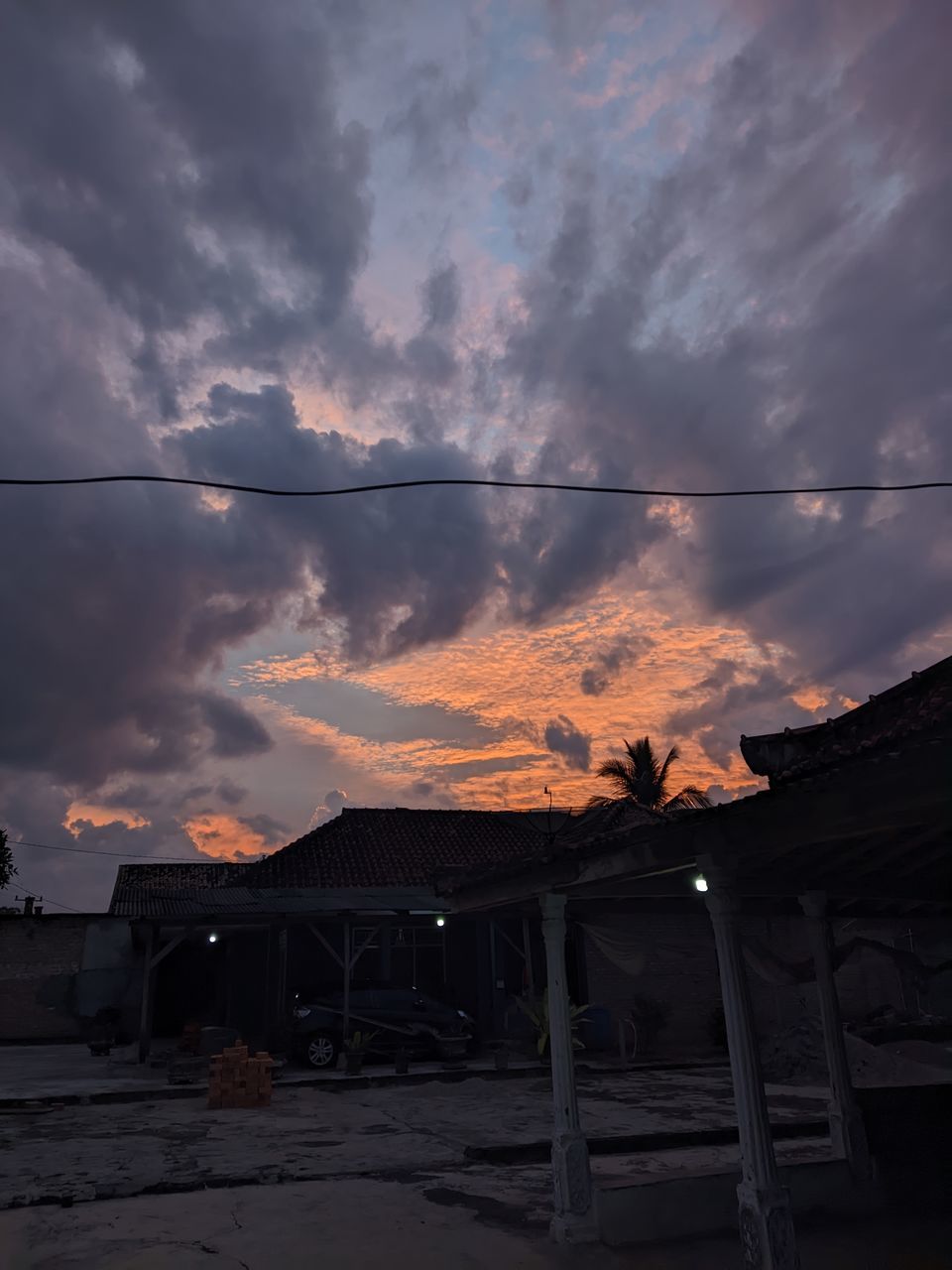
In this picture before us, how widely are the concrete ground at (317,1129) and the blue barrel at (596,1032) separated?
3760 mm

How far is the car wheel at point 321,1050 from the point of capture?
17.8 m

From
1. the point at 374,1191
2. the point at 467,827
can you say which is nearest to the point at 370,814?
the point at 467,827

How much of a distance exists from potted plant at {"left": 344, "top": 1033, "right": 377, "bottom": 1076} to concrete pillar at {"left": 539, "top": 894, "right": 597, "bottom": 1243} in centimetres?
1034

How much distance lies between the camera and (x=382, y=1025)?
1850 cm

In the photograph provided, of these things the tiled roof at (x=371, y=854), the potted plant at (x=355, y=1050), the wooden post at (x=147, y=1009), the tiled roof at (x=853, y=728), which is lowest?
the potted plant at (x=355, y=1050)

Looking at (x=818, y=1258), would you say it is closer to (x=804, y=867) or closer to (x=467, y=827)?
(x=804, y=867)

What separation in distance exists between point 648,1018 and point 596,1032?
1435 mm

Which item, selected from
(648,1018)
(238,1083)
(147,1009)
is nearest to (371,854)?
(147,1009)

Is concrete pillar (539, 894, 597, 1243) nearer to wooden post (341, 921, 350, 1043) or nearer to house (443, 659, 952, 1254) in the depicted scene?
house (443, 659, 952, 1254)

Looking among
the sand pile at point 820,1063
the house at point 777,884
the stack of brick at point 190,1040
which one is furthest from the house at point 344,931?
the house at point 777,884

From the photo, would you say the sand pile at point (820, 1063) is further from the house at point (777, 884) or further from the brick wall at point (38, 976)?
the brick wall at point (38, 976)

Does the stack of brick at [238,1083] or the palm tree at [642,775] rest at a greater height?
the palm tree at [642,775]

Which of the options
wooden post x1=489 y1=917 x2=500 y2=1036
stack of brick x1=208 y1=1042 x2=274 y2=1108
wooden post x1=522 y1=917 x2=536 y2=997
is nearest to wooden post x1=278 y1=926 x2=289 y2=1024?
wooden post x1=489 y1=917 x2=500 y2=1036

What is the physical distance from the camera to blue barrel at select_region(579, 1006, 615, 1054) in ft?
64.7
